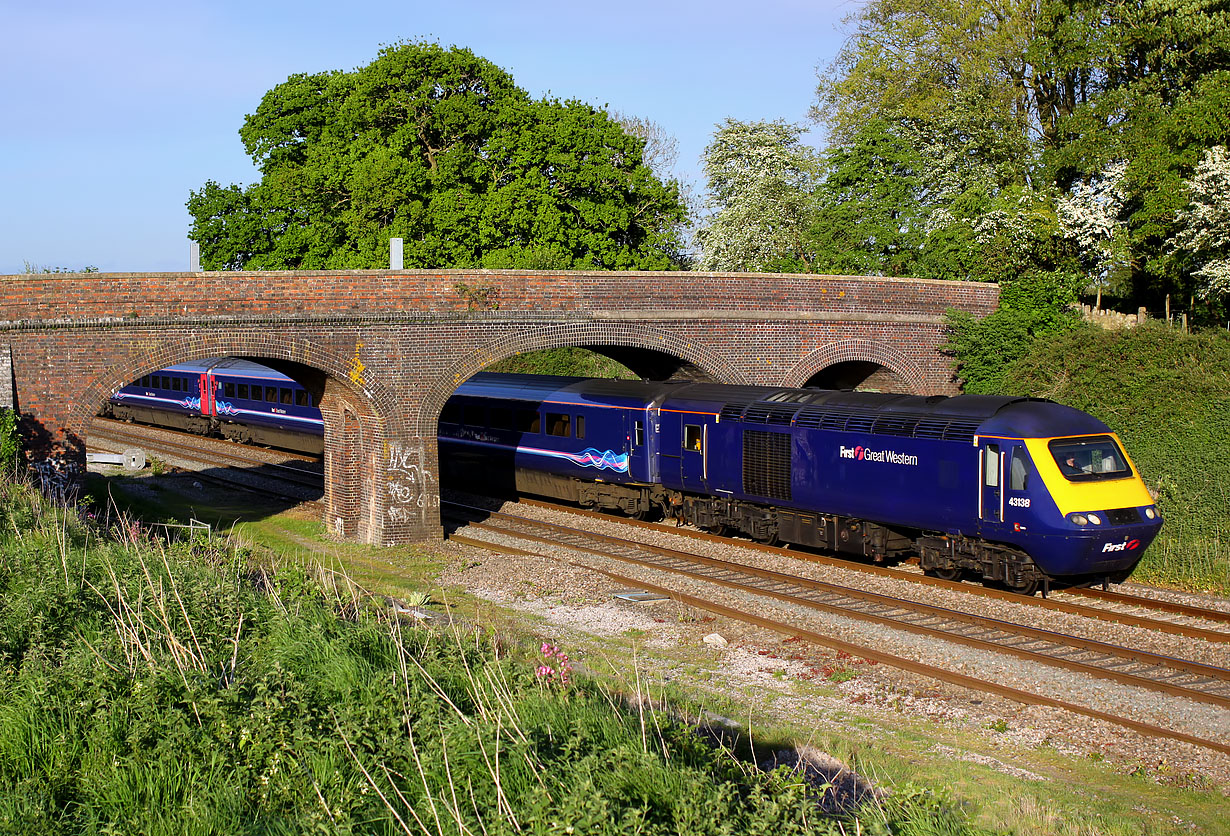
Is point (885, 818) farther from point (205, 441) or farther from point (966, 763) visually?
point (205, 441)

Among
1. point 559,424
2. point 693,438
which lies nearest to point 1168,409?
point 693,438

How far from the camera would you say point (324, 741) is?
Answer: 322 inches

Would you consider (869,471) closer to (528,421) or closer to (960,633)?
(960,633)

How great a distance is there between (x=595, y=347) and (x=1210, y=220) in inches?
541

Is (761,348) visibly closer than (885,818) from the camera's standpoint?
No

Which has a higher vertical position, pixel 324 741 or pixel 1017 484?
pixel 1017 484

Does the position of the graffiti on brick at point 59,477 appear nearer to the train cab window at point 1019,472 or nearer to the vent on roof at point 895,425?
the vent on roof at point 895,425

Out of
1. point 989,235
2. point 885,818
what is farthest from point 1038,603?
point 989,235

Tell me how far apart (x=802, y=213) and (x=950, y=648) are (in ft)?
103

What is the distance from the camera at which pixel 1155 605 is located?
1580 centimetres

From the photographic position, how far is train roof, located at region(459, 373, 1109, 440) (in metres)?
16.0

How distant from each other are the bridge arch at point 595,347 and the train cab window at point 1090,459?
436 inches

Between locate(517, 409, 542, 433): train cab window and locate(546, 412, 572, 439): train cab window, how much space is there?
0.42 metres

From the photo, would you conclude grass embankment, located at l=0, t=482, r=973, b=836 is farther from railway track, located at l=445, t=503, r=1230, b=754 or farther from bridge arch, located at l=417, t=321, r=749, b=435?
bridge arch, located at l=417, t=321, r=749, b=435
